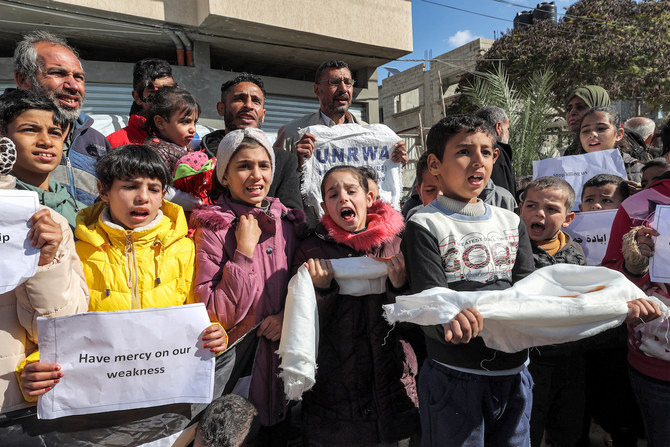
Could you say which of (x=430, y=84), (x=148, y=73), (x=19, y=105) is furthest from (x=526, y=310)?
(x=430, y=84)

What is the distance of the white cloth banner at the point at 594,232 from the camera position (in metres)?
3.19

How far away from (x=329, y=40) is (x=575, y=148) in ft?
26.1

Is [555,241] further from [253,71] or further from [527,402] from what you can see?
[253,71]

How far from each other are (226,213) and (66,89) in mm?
1495

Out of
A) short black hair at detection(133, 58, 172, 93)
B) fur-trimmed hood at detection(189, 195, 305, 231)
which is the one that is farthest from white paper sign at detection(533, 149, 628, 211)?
short black hair at detection(133, 58, 172, 93)

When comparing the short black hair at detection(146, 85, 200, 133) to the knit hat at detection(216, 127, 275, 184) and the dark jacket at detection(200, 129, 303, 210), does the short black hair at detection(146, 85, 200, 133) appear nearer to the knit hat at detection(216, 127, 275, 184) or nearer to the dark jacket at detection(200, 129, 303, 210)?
the dark jacket at detection(200, 129, 303, 210)

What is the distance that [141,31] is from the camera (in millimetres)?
9383

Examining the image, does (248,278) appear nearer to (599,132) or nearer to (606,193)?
(606,193)

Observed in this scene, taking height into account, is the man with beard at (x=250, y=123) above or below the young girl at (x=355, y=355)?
above

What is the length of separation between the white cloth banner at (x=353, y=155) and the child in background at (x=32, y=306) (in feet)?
6.39

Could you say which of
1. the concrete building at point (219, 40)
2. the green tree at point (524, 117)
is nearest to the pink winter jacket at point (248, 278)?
the green tree at point (524, 117)

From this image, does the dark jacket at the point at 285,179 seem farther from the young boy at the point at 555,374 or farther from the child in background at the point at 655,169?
the child in background at the point at 655,169

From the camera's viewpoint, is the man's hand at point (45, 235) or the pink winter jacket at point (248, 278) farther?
the pink winter jacket at point (248, 278)

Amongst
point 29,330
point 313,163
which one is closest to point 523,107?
point 313,163
